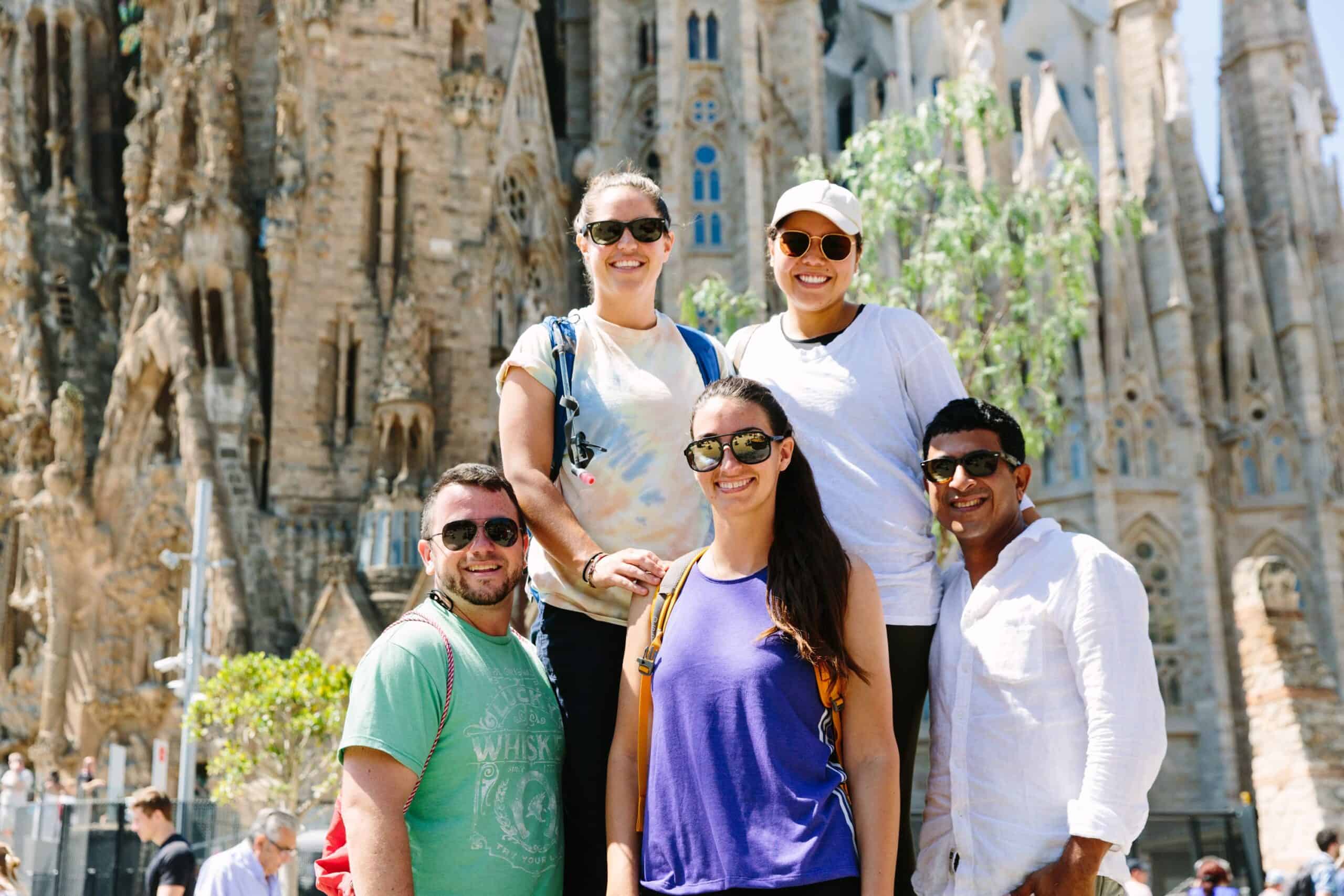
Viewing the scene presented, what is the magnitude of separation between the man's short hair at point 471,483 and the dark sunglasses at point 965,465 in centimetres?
120

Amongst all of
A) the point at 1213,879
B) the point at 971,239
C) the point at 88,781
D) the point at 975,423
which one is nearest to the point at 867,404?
the point at 975,423

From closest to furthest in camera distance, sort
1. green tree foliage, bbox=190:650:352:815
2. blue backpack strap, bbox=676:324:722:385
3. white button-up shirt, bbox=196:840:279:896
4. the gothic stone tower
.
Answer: blue backpack strap, bbox=676:324:722:385
white button-up shirt, bbox=196:840:279:896
green tree foliage, bbox=190:650:352:815
the gothic stone tower

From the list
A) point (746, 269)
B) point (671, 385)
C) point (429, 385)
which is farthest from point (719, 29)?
point (671, 385)

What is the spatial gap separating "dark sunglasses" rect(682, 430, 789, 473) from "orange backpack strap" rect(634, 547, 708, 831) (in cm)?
33

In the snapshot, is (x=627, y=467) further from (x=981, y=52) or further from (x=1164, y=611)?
(x=981, y=52)

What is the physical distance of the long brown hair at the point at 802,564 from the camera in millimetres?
3400

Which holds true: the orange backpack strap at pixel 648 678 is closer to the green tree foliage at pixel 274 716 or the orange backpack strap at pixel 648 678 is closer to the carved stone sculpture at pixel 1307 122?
the green tree foliage at pixel 274 716

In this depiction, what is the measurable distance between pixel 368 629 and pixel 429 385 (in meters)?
5.08

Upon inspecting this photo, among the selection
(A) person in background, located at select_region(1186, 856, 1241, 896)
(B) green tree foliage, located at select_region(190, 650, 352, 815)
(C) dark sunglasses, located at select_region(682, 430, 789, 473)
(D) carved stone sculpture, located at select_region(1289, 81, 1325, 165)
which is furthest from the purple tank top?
(D) carved stone sculpture, located at select_region(1289, 81, 1325, 165)

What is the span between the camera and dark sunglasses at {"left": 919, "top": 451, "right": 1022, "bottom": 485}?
3.97 m

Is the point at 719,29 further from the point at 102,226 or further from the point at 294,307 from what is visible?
the point at 102,226

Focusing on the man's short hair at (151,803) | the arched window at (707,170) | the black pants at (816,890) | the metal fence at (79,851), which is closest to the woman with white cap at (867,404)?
the black pants at (816,890)

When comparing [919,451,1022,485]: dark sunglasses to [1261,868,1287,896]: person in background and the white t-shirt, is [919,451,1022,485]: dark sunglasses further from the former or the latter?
[1261,868,1287,896]: person in background

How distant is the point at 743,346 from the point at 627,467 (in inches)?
29.5
